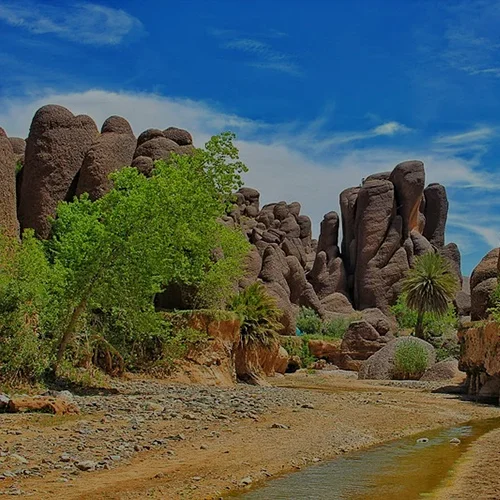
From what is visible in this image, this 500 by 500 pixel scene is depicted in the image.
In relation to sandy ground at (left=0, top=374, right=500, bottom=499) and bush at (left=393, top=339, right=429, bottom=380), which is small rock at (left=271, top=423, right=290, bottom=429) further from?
bush at (left=393, top=339, right=429, bottom=380)

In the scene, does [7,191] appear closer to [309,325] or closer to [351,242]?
[309,325]

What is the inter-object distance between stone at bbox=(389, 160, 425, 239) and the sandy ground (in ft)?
171

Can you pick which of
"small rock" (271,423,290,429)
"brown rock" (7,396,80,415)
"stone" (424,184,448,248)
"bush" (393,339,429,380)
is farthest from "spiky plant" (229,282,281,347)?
"stone" (424,184,448,248)

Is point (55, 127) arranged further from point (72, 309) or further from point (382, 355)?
point (382, 355)

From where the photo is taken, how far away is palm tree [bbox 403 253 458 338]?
4788 centimetres

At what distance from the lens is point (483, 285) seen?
3666cm

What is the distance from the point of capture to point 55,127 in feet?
98.3

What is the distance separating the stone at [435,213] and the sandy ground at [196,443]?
57603 mm

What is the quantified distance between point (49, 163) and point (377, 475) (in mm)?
22319

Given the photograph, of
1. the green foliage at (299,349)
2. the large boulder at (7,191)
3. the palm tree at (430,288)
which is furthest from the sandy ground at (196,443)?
the palm tree at (430,288)

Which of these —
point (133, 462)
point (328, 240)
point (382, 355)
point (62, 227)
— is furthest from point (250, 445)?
point (328, 240)

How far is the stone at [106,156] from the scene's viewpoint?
2952 cm

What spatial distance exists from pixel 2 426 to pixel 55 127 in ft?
65.8

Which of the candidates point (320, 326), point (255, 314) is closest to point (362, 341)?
point (320, 326)
